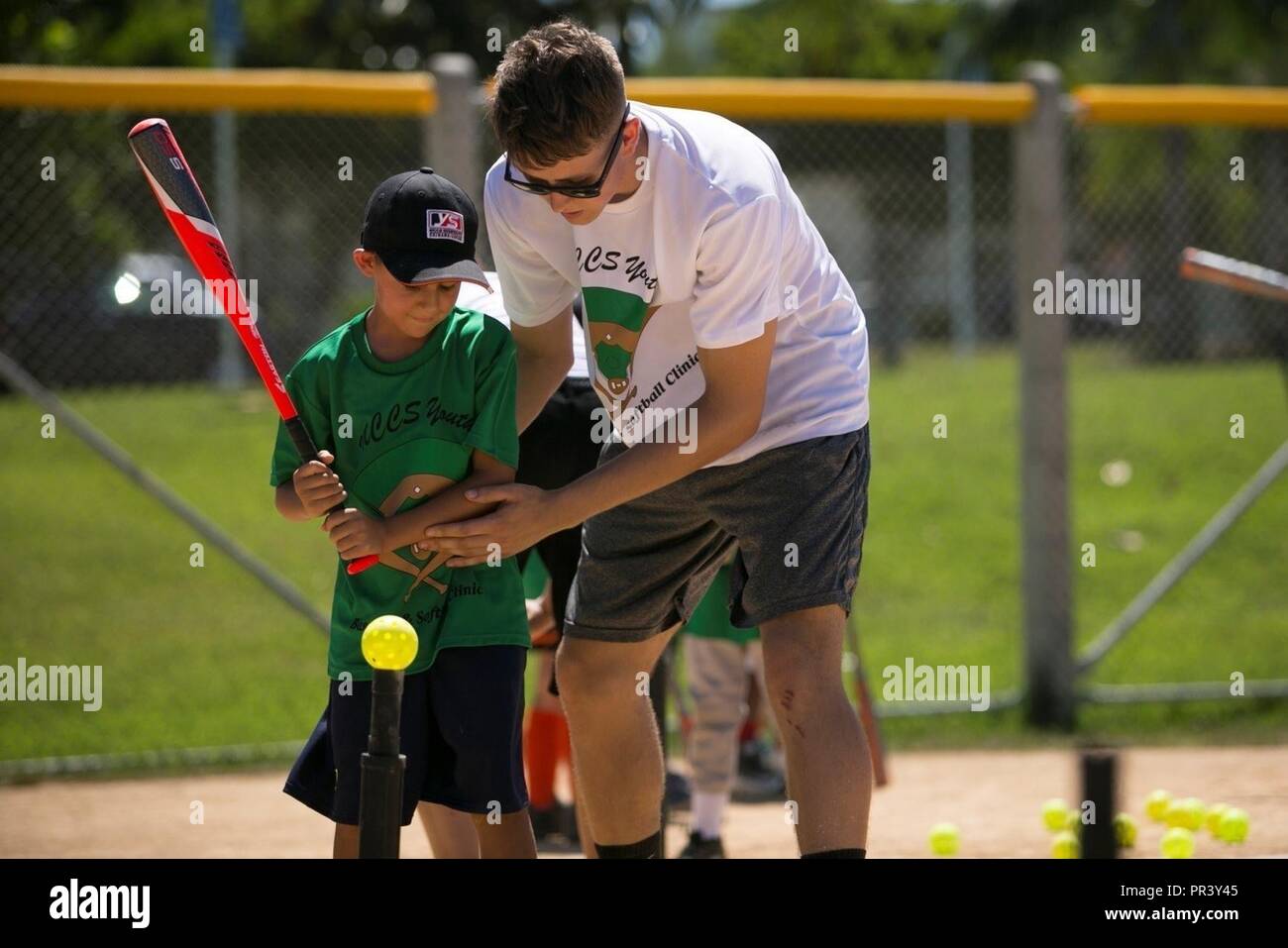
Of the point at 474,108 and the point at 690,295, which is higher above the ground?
the point at 474,108

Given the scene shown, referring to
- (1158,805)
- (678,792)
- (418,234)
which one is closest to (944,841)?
(1158,805)

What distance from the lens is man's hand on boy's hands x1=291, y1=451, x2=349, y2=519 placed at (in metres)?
2.99

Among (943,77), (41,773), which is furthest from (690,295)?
(943,77)

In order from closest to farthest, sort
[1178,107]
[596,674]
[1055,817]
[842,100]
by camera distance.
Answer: [596,674], [1055,817], [842,100], [1178,107]

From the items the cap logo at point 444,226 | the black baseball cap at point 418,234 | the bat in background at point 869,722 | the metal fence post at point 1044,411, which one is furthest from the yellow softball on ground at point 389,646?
the metal fence post at point 1044,411

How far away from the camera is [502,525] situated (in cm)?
296

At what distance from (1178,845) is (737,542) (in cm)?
184

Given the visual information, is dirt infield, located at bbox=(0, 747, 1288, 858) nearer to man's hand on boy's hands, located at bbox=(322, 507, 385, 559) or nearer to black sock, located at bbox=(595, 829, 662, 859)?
black sock, located at bbox=(595, 829, 662, 859)

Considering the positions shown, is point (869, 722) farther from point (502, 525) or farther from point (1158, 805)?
point (502, 525)

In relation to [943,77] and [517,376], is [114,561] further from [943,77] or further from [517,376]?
[943,77]

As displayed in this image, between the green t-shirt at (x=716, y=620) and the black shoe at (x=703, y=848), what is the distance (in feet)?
2.05

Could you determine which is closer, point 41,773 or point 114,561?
point 41,773

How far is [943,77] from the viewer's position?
31203mm
